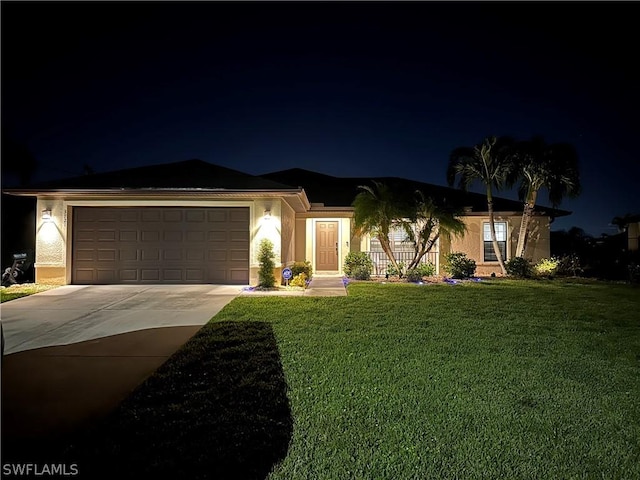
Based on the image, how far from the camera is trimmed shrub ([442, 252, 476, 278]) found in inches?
594

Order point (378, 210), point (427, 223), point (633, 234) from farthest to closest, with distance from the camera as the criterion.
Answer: point (633, 234), point (427, 223), point (378, 210)

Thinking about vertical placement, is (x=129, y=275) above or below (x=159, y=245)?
below

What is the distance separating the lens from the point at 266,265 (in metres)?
11.5

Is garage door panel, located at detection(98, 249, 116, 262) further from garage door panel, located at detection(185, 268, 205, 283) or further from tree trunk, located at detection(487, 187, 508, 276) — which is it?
tree trunk, located at detection(487, 187, 508, 276)

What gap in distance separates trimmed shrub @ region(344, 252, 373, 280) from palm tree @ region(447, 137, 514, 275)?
485 centimetres

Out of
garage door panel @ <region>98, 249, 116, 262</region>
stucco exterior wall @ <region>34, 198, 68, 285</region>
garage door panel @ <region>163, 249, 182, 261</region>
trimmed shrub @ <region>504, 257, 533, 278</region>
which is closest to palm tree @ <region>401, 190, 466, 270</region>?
trimmed shrub @ <region>504, 257, 533, 278</region>

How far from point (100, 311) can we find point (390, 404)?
22.9ft

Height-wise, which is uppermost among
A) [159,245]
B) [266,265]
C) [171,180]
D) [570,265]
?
[171,180]

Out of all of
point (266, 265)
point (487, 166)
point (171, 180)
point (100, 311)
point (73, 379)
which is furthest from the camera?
point (487, 166)

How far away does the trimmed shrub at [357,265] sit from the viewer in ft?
47.7

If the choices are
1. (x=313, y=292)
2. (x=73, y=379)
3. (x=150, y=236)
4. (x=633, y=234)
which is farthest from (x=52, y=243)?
(x=633, y=234)

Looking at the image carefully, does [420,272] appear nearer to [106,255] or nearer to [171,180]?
[171,180]

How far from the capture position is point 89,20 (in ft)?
43.0

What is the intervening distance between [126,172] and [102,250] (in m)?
3.33
